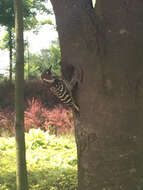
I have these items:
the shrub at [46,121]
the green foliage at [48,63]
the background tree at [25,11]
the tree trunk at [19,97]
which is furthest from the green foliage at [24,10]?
the tree trunk at [19,97]

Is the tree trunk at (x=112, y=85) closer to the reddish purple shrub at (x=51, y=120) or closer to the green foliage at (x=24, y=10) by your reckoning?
the reddish purple shrub at (x=51, y=120)

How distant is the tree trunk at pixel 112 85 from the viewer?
76.7 inches

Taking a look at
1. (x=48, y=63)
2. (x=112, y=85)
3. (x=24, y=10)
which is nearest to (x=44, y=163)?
(x=48, y=63)

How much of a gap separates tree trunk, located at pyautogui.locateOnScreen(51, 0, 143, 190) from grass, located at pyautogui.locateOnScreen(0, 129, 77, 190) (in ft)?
5.44

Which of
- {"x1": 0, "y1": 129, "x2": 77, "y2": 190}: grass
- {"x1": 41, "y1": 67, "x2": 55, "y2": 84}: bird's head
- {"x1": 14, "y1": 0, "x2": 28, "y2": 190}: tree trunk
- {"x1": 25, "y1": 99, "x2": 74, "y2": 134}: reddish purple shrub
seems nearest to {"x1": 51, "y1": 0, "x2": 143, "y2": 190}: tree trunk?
{"x1": 41, "y1": 67, "x2": 55, "y2": 84}: bird's head

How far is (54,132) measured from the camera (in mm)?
7879

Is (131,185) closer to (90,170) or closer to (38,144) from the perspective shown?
(90,170)

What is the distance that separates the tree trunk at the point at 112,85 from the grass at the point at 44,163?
5.44 ft

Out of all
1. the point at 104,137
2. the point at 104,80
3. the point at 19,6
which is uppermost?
the point at 19,6

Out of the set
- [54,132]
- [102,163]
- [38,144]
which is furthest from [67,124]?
[102,163]

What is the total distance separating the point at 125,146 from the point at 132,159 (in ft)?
0.34

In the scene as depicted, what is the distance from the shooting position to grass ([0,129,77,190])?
3.71m

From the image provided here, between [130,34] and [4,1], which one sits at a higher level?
[4,1]

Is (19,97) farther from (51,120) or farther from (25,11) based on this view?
(25,11)
